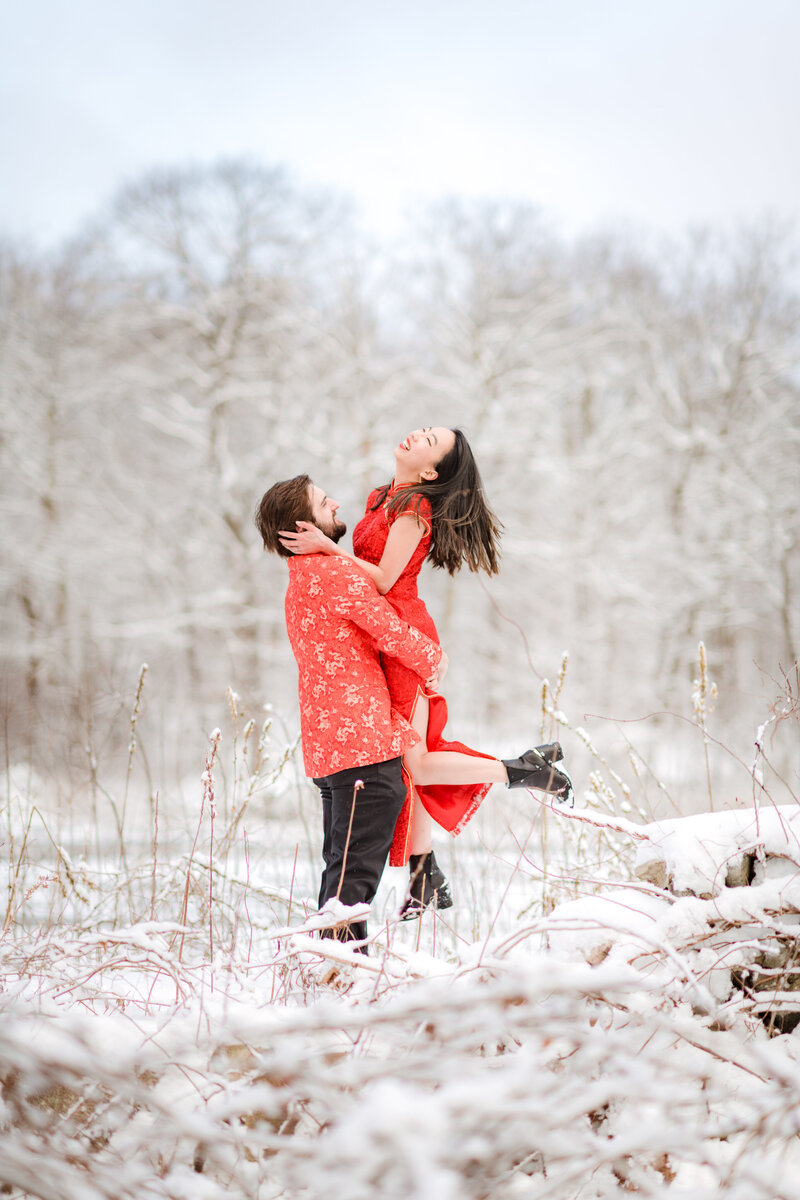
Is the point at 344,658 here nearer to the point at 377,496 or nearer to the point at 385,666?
the point at 385,666

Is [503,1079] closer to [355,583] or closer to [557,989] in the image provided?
[557,989]

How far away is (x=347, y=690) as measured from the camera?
221 centimetres

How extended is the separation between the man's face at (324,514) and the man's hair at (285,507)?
1 cm

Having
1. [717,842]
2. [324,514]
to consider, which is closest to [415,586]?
[324,514]

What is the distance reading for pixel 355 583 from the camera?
2.20m

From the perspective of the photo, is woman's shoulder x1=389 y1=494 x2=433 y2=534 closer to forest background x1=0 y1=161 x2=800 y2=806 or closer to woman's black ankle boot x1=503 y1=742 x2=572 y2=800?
woman's black ankle boot x1=503 y1=742 x2=572 y2=800

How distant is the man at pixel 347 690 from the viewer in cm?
217

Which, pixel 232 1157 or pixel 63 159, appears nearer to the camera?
pixel 232 1157

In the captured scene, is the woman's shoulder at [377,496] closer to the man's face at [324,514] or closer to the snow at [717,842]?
the man's face at [324,514]

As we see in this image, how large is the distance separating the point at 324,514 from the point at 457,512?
0.43 metres

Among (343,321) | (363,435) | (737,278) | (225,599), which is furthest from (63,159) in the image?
(737,278)

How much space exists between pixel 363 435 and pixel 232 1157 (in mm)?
10231

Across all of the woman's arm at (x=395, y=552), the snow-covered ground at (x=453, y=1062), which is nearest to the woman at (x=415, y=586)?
the woman's arm at (x=395, y=552)

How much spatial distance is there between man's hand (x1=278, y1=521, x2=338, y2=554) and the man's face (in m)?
0.04
